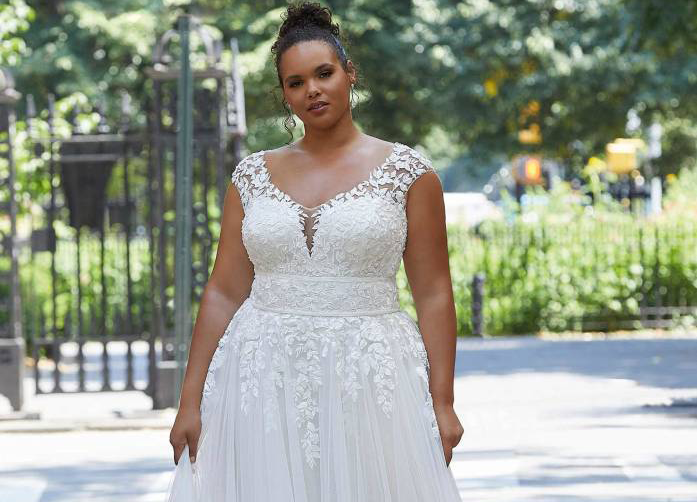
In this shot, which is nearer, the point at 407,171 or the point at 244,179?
the point at 407,171

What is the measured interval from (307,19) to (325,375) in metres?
1.00

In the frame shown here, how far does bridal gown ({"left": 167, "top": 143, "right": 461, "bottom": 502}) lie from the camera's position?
4336mm

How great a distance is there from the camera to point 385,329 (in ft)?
14.6

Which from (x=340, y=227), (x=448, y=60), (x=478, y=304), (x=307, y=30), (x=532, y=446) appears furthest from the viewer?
(x=448, y=60)

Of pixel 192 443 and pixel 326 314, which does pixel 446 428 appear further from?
pixel 192 443

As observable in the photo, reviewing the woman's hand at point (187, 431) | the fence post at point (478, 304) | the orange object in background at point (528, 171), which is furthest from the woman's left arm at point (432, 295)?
the orange object in background at point (528, 171)

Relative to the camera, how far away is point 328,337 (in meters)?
4.41

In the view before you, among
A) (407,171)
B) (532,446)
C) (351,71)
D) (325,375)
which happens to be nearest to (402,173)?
(407,171)

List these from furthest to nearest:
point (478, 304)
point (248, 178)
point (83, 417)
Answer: point (478, 304) < point (83, 417) < point (248, 178)

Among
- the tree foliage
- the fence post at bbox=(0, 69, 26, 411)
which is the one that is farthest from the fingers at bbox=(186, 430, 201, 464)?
the tree foliage

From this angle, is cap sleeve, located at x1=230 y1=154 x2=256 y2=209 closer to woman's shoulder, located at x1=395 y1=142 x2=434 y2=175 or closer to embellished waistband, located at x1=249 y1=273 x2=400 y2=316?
embellished waistband, located at x1=249 y1=273 x2=400 y2=316

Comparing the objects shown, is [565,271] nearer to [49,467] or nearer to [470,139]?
[470,139]

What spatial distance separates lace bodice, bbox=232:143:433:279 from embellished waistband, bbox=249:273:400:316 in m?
0.02

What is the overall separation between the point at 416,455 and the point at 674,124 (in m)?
36.1
